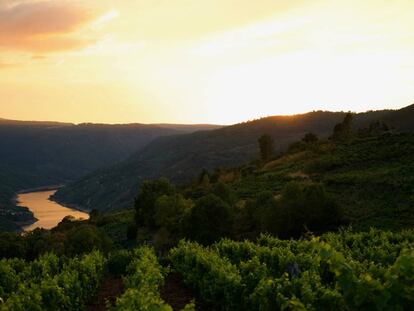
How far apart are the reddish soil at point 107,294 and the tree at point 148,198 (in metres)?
45.6

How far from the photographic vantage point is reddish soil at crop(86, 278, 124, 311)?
23.9 meters

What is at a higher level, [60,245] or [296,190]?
[296,190]

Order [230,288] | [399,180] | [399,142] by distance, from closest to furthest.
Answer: [230,288], [399,180], [399,142]

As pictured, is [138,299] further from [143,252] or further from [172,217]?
[172,217]

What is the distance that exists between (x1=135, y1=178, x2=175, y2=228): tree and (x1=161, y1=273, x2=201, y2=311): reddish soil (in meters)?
47.6

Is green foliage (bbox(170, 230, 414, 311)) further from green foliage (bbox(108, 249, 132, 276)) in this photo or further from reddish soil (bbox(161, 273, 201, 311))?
green foliage (bbox(108, 249, 132, 276))

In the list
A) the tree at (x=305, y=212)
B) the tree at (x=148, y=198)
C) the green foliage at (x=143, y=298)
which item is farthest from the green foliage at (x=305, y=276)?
the tree at (x=148, y=198)

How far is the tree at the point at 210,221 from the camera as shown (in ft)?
165

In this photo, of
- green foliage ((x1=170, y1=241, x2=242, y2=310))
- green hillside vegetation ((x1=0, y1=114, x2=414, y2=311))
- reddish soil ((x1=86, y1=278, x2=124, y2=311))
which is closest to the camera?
green hillside vegetation ((x1=0, y1=114, x2=414, y2=311))

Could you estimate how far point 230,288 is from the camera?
19516mm

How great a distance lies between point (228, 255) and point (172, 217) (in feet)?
117

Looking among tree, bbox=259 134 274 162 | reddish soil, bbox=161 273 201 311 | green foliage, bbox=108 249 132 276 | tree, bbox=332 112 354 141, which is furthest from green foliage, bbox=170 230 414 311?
tree, bbox=259 134 274 162

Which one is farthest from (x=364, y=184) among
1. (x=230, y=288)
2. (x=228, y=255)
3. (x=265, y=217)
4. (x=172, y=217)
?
(x=230, y=288)

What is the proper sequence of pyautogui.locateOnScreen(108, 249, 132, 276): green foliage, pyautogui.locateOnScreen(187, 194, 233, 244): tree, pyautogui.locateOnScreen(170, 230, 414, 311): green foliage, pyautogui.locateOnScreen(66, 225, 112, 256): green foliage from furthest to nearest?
1. pyautogui.locateOnScreen(66, 225, 112, 256): green foliage
2. pyautogui.locateOnScreen(187, 194, 233, 244): tree
3. pyautogui.locateOnScreen(108, 249, 132, 276): green foliage
4. pyautogui.locateOnScreen(170, 230, 414, 311): green foliage
